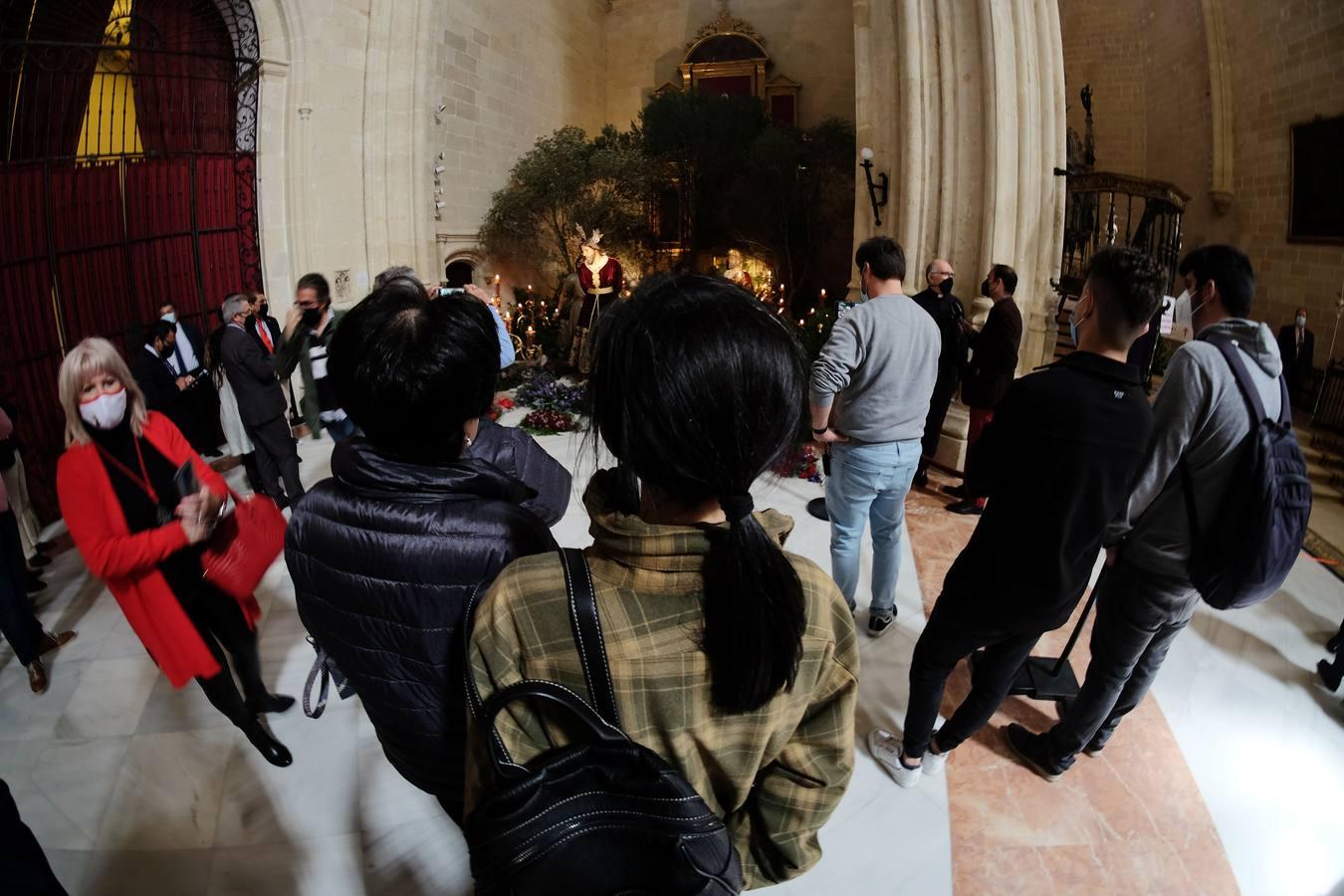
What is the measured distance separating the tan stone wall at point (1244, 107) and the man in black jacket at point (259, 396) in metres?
9.01

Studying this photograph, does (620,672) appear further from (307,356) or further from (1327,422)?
(1327,422)

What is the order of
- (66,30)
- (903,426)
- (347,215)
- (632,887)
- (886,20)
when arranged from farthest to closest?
(347,215) → (886,20) → (66,30) → (903,426) → (632,887)

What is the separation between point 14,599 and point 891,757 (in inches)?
146

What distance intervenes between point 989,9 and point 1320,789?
5174mm

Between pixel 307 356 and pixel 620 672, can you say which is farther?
pixel 307 356

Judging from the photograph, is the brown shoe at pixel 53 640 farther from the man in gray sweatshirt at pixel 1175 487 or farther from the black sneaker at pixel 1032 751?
the man in gray sweatshirt at pixel 1175 487

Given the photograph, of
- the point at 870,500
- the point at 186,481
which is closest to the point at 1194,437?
the point at 870,500

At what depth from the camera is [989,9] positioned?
187 inches

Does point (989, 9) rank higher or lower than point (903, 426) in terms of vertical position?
higher

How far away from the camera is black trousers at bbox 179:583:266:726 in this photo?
2170mm

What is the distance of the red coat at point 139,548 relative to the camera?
1.79 m

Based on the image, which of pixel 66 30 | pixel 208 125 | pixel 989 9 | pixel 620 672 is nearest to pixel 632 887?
pixel 620 672

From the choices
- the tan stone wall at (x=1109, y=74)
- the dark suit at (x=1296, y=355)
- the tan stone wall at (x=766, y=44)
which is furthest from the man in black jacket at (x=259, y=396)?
the tan stone wall at (x=1109, y=74)

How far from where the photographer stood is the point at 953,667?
6.81ft
